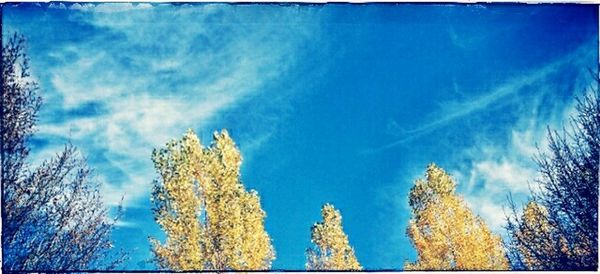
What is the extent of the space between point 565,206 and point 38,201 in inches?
152

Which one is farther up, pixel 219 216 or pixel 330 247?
pixel 219 216

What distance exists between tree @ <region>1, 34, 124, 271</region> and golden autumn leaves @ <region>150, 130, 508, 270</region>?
0.44 meters

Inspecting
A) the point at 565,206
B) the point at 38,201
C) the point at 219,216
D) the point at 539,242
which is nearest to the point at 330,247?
the point at 219,216

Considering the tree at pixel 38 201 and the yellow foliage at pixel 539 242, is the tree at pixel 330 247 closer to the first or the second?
the yellow foliage at pixel 539 242

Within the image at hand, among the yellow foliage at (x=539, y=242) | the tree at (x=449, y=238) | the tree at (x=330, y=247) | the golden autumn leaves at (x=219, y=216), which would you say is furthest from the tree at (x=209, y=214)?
the yellow foliage at (x=539, y=242)

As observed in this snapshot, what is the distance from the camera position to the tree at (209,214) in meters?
4.95

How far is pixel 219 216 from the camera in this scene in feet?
16.4

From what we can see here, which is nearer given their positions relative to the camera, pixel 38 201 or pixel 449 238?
pixel 38 201

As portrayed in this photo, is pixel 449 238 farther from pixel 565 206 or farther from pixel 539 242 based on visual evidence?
pixel 565 206

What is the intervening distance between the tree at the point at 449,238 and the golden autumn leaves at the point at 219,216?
1 centimetres

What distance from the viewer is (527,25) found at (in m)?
4.96

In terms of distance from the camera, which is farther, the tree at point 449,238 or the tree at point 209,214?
the tree at point 449,238

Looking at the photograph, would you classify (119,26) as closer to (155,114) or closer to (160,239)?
(155,114)

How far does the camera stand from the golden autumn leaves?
195 inches
